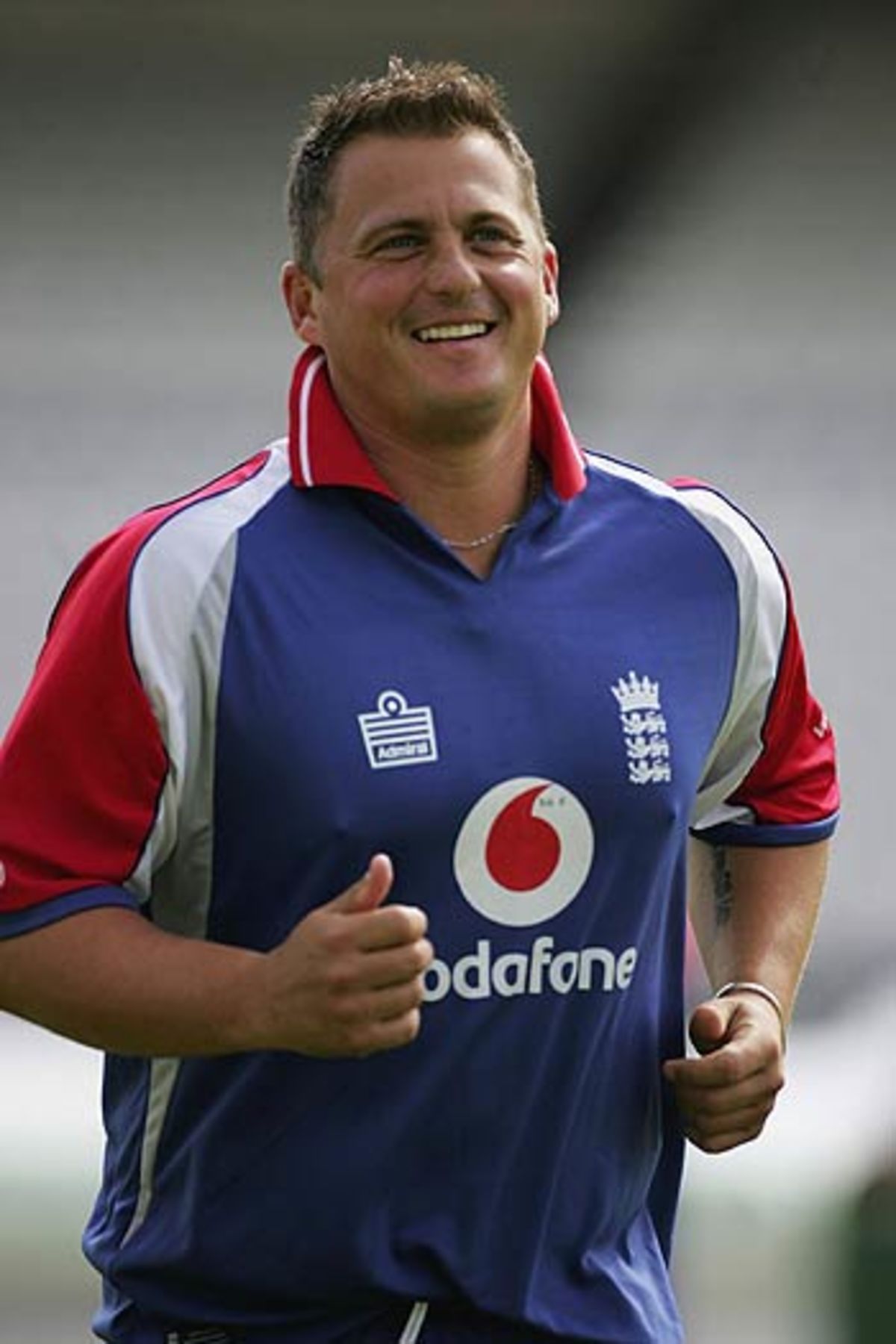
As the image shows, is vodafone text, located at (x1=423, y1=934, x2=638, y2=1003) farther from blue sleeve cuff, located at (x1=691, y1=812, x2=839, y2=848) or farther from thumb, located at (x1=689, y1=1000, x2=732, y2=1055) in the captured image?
blue sleeve cuff, located at (x1=691, y1=812, x2=839, y2=848)

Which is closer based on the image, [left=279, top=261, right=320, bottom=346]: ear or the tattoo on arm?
[left=279, top=261, right=320, bottom=346]: ear

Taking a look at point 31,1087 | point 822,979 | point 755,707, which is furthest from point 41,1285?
point 755,707

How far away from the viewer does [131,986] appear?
2482mm

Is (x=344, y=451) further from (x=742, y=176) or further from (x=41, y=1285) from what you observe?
(x=742, y=176)

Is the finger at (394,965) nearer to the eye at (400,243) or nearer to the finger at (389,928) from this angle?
the finger at (389,928)

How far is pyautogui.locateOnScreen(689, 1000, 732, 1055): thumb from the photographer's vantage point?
2.72 m

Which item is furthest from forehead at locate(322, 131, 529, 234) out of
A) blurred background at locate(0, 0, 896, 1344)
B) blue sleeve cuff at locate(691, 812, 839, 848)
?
blurred background at locate(0, 0, 896, 1344)

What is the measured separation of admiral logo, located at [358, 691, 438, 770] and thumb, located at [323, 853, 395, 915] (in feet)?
0.71

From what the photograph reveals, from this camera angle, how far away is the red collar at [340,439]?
2707 mm

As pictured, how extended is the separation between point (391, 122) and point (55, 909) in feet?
2.60

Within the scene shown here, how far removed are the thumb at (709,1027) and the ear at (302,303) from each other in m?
0.71

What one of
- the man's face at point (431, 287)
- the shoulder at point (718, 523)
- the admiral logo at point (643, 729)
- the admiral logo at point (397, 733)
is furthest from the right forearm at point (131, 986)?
the shoulder at point (718, 523)

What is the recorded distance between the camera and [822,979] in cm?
566

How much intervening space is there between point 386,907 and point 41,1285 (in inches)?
95.7
